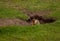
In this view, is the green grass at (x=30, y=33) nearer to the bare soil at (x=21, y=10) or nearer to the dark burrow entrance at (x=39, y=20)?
the bare soil at (x=21, y=10)

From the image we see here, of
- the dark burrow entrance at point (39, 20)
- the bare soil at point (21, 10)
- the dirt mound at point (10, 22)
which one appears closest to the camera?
the dirt mound at point (10, 22)

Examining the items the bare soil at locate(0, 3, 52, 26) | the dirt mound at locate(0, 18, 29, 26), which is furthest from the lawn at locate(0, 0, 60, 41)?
the dirt mound at locate(0, 18, 29, 26)

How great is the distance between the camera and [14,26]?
13.0 m

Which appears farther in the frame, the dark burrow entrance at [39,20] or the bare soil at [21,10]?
the dark burrow entrance at [39,20]

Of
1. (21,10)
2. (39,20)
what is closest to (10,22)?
(39,20)

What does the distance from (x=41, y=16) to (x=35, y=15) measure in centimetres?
43

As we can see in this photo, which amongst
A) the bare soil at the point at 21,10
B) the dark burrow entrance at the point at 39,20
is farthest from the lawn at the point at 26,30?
the bare soil at the point at 21,10

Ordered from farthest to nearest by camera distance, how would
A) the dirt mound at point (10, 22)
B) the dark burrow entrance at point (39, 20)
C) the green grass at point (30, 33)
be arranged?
1. the dark burrow entrance at point (39, 20)
2. the dirt mound at point (10, 22)
3. the green grass at point (30, 33)

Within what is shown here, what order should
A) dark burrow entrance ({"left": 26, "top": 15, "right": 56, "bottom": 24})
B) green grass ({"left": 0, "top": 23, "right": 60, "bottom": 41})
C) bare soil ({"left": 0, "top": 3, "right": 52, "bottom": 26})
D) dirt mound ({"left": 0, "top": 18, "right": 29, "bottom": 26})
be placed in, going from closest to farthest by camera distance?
green grass ({"left": 0, "top": 23, "right": 60, "bottom": 41}) → dirt mound ({"left": 0, "top": 18, "right": 29, "bottom": 26}) → bare soil ({"left": 0, "top": 3, "right": 52, "bottom": 26}) → dark burrow entrance ({"left": 26, "top": 15, "right": 56, "bottom": 24})

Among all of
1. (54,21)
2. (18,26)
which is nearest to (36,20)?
(54,21)

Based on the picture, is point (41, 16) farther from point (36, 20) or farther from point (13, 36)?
point (13, 36)

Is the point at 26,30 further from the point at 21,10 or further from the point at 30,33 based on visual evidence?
the point at 21,10

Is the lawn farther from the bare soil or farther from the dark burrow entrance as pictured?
the bare soil

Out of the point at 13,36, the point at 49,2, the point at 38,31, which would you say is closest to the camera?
the point at 13,36
